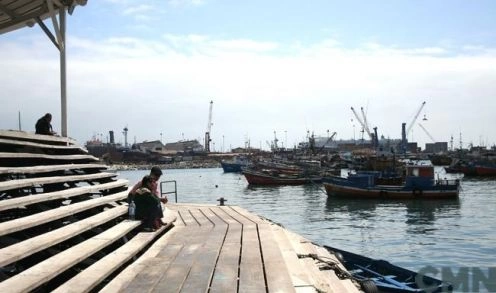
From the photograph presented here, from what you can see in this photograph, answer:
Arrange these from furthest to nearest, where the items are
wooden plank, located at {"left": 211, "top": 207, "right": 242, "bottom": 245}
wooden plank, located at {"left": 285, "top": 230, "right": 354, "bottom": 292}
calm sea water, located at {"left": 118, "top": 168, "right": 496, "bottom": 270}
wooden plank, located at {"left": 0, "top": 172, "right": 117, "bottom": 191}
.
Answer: calm sea water, located at {"left": 118, "top": 168, "right": 496, "bottom": 270} → wooden plank, located at {"left": 211, "top": 207, "right": 242, "bottom": 245} → wooden plank, located at {"left": 0, "top": 172, "right": 117, "bottom": 191} → wooden plank, located at {"left": 285, "top": 230, "right": 354, "bottom": 292}

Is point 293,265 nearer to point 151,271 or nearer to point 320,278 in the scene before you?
point 320,278

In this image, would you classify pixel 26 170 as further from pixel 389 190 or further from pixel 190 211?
pixel 389 190

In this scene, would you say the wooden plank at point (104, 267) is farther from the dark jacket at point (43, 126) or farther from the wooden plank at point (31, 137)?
the dark jacket at point (43, 126)

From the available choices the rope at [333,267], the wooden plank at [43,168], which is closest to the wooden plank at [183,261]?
the rope at [333,267]

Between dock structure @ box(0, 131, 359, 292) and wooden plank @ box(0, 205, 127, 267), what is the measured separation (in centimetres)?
1

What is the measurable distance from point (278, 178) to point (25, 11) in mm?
52483

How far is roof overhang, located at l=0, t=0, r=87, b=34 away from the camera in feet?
40.0

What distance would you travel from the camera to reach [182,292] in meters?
5.22

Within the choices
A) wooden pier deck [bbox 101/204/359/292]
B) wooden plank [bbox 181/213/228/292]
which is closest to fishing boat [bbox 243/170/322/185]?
wooden pier deck [bbox 101/204/359/292]

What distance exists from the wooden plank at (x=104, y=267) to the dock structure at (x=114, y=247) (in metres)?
0.01

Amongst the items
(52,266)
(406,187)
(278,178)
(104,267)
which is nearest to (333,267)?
(104,267)

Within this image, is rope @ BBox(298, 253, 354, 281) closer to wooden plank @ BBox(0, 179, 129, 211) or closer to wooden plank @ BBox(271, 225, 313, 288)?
wooden plank @ BBox(271, 225, 313, 288)

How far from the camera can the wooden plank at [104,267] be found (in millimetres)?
5227

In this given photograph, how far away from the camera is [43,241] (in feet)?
19.6
